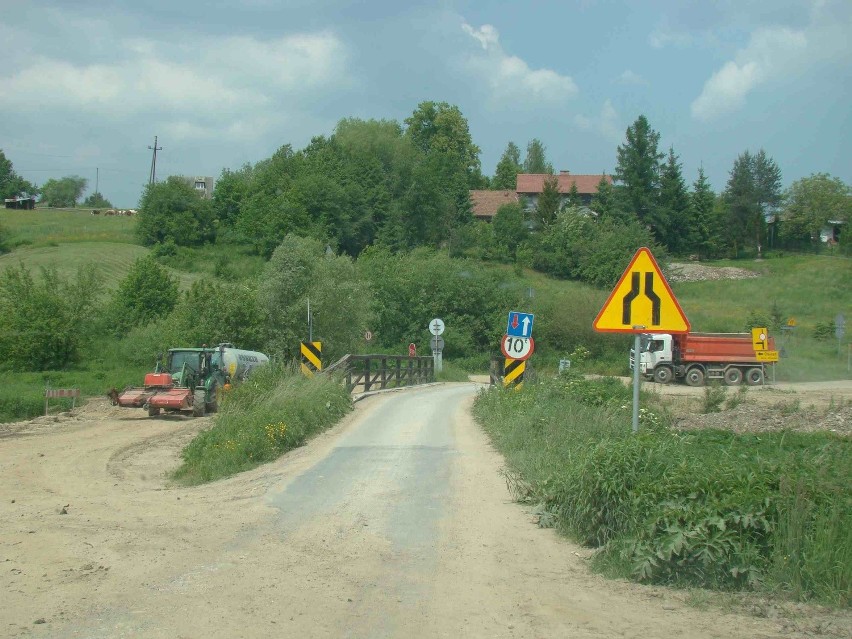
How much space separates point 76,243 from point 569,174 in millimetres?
71794

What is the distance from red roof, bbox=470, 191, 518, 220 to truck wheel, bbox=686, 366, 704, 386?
67.6 meters

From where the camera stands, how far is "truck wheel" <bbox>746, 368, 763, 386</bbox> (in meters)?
44.5

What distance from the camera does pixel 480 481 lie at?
38.2 ft

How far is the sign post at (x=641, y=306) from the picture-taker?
31.9 feet

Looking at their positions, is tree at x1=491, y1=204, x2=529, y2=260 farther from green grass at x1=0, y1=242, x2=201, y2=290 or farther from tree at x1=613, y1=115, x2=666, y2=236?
green grass at x1=0, y1=242, x2=201, y2=290

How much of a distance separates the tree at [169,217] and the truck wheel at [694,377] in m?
51.1

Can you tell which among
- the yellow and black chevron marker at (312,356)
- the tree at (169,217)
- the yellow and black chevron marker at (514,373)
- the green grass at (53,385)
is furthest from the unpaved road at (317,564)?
the tree at (169,217)

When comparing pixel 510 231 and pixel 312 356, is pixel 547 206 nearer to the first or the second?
pixel 510 231

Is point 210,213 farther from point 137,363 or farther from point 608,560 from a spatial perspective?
point 608,560

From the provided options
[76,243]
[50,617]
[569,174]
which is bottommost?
[50,617]

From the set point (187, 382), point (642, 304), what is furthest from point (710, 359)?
point (642, 304)

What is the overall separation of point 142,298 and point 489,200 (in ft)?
237

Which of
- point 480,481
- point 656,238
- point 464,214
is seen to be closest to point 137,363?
point 480,481

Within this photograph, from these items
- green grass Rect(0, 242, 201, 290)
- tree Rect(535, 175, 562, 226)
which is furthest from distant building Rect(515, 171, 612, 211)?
green grass Rect(0, 242, 201, 290)
